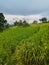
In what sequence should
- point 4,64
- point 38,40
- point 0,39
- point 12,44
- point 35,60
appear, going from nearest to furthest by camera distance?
1. point 35,60
2. point 38,40
3. point 4,64
4. point 12,44
5. point 0,39

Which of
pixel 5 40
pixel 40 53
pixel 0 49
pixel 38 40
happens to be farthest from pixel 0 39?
pixel 40 53

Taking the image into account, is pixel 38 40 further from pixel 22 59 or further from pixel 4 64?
pixel 4 64

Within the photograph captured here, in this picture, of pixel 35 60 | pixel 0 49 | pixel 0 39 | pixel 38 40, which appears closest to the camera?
pixel 35 60

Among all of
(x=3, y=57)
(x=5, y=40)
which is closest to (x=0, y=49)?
(x=3, y=57)

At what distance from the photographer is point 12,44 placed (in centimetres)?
1406

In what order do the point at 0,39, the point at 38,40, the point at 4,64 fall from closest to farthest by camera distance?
1. the point at 38,40
2. the point at 4,64
3. the point at 0,39

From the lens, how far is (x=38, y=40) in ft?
36.1

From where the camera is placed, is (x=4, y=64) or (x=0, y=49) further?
(x=0, y=49)

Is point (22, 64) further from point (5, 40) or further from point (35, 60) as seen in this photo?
point (5, 40)

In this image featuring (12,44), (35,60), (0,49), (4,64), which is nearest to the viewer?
(35,60)

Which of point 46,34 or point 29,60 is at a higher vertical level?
point 46,34

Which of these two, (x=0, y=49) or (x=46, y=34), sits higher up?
(x=46, y=34)

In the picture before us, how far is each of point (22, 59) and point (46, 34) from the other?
6.30 feet

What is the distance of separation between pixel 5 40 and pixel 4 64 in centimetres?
294
